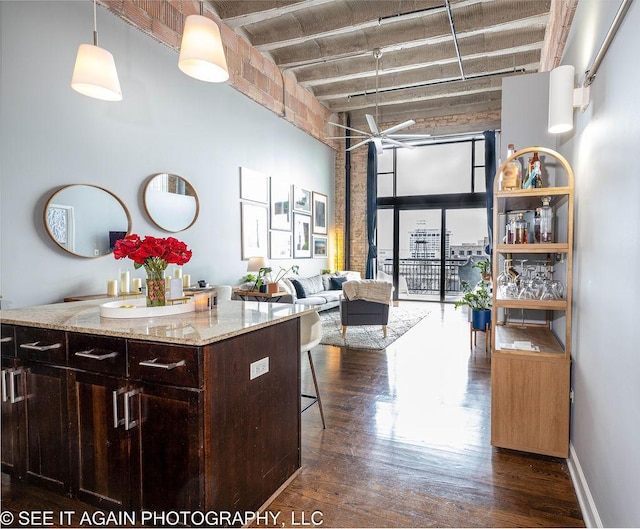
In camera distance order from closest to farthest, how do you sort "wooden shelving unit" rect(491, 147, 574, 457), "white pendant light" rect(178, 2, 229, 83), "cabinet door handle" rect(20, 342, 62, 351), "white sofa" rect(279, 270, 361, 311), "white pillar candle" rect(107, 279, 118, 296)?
"cabinet door handle" rect(20, 342, 62, 351)
"white pendant light" rect(178, 2, 229, 83)
"wooden shelving unit" rect(491, 147, 574, 457)
"white pillar candle" rect(107, 279, 118, 296)
"white sofa" rect(279, 270, 361, 311)

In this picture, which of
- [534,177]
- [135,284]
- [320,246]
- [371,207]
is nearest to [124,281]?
[135,284]

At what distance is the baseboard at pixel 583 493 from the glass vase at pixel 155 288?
7.69 feet

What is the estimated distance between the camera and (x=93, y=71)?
273 cm

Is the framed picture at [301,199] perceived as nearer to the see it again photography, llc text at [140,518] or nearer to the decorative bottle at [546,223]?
the decorative bottle at [546,223]

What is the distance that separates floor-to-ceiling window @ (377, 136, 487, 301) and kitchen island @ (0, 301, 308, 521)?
27.0 ft

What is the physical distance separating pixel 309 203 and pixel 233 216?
295 cm

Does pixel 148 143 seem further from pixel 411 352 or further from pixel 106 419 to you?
pixel 411 352

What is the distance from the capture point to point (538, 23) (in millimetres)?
5777

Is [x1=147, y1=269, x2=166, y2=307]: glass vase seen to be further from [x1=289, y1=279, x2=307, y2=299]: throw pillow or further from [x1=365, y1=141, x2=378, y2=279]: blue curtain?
[x1=365, y1=141, x2=378, y2=279]: blue curtain

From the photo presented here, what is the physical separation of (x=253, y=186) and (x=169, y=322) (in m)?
5.06

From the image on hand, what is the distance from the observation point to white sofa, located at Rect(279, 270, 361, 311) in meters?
6.71

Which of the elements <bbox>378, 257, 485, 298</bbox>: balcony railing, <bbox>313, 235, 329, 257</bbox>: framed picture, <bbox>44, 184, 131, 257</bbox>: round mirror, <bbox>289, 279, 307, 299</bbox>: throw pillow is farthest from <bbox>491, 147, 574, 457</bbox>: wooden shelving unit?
<bbox>378, 257, 485, 298</bbox>: balcony railing

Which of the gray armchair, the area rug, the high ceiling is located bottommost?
the area rug

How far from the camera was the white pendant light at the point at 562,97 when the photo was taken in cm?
234
